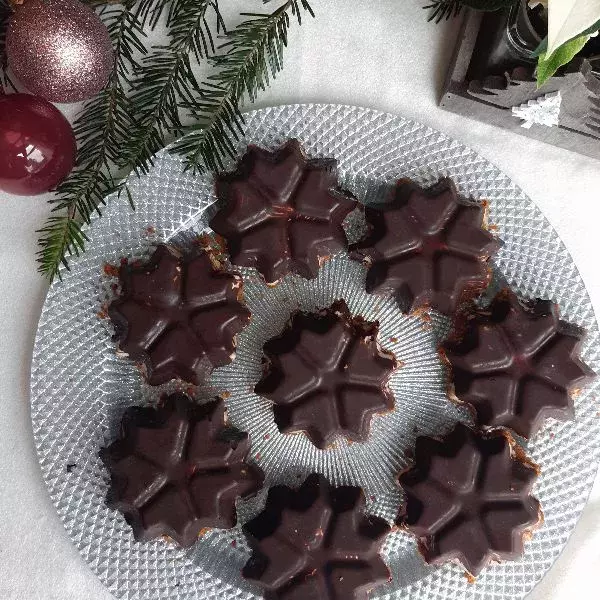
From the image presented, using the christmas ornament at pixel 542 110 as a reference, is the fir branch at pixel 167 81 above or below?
below

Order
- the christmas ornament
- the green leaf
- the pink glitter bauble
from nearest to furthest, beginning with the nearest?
the green leaf, the pink glitter bauble, the christmas ornament

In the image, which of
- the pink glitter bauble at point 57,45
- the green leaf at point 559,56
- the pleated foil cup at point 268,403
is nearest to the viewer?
the green leaf at point 559,56

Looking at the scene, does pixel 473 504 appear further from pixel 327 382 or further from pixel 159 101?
pixel 159 101

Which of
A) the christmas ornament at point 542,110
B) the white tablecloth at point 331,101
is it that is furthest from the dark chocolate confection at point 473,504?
the christmas ornament at point 542,110

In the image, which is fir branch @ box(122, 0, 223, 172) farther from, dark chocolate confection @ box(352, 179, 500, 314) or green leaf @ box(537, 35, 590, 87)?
green leaf @ box(537, 35, 590, 87)

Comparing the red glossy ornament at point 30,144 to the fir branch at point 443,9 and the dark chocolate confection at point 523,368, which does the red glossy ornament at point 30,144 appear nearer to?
the fir branch at point 443,9

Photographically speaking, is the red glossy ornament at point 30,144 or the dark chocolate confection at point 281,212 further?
the dark chocolate confection at point 281,212

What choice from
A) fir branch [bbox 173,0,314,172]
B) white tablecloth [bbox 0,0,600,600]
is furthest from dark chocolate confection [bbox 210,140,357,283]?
white tablecloth [bbox 0,0,600,600]
